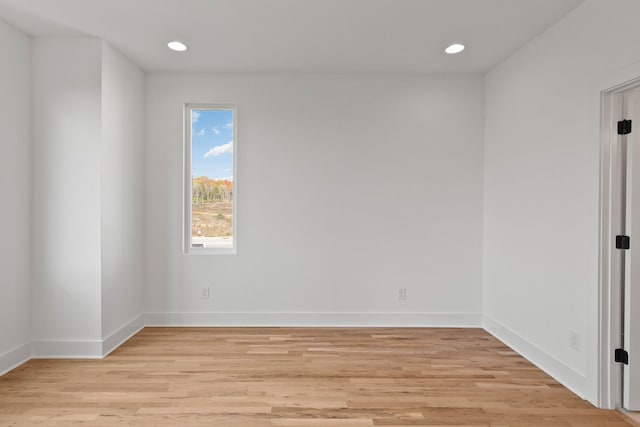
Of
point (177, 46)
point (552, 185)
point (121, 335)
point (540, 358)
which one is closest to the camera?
point (552, 185)

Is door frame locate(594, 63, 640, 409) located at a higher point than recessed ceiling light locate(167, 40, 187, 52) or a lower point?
lower

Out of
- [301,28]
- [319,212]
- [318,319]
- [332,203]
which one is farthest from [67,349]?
[301,28]

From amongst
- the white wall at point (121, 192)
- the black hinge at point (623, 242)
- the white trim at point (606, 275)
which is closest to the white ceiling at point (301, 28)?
the white wall at point (121, 192)

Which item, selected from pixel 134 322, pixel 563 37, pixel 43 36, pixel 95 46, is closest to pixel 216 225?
pixel 134 322

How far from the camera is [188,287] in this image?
3.96 m

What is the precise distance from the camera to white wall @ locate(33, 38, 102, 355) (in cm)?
310

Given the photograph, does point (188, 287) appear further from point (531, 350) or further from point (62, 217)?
point (531, 350)

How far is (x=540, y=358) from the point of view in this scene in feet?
9.80

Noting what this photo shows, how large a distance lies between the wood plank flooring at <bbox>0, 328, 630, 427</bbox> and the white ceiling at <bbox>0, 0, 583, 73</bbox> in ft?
8.87

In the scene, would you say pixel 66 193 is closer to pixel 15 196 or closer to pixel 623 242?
pixel 15 196

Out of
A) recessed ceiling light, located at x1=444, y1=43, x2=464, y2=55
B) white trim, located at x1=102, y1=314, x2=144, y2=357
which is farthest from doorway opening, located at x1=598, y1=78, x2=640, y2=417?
white trim, located at x1=102, y1=314, x2=144, y2=357

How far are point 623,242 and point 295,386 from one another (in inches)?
92.7

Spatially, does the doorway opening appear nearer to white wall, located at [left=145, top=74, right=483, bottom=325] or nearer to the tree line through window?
white wall, located at [left=145, top=74, right=483, bottom=325]

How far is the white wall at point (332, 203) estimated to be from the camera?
3.94 meters
